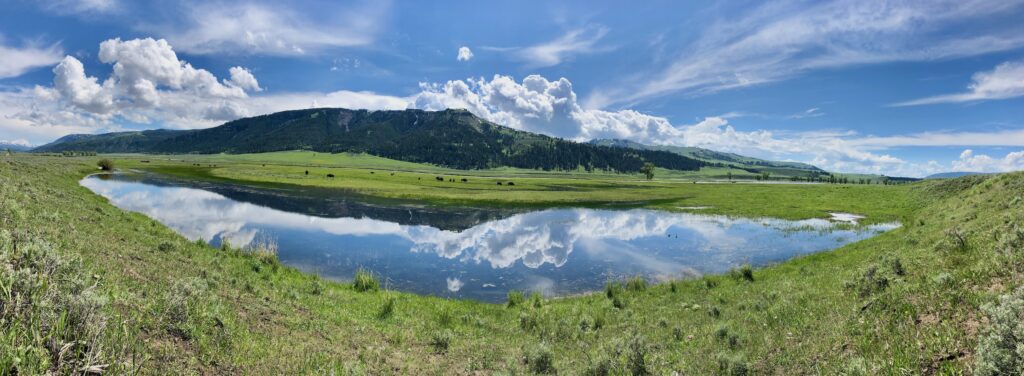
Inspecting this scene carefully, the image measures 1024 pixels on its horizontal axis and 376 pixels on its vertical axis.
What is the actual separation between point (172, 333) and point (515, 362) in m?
9.63

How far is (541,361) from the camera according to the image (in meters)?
14.2

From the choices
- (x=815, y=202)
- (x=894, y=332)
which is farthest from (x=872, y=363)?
(x=815, y=202)

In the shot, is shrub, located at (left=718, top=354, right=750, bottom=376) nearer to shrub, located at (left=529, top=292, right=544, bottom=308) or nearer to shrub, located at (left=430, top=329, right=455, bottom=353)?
shrub, located at (left=430, top=329, right=455, bottom=353)

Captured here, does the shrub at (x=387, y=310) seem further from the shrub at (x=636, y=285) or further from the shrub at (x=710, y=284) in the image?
the shrub at (x=710, y=284)

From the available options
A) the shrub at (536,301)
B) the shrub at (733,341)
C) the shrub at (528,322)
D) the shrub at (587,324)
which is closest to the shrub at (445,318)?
the shrub at (528,322)

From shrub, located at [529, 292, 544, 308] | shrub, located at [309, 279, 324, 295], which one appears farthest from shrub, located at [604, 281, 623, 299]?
shrub, located at [309, 279, 324, 295]

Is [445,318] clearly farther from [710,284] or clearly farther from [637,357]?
[710,284]

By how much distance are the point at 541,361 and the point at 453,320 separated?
22.6 feet

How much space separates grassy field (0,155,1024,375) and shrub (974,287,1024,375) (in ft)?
0.12

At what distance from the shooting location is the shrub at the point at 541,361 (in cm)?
1401

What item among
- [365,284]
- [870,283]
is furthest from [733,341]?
[365,284]

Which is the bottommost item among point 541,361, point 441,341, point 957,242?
point 441,341

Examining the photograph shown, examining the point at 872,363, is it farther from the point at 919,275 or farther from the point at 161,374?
the point at 161,374

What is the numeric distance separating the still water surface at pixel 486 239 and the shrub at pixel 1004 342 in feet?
69.9
